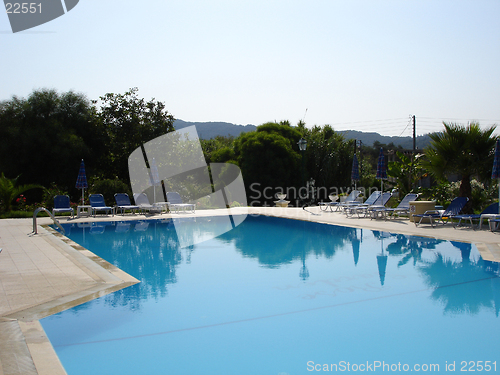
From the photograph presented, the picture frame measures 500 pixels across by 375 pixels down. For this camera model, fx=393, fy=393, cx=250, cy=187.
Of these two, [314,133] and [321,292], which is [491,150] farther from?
[314,133]

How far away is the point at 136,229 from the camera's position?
12.6m

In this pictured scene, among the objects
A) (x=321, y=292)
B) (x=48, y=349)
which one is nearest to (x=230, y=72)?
(x=321, y=292)

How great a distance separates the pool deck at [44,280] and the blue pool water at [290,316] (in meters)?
0.20

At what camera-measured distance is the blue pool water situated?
3.41m

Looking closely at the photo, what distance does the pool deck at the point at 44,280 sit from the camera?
126 inches

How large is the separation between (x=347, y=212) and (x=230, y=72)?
8.04 meters

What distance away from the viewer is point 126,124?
22.2m

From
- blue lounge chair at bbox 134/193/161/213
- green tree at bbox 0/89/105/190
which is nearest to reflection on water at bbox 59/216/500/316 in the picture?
blue lounge chair at bbox 134/193/161/213

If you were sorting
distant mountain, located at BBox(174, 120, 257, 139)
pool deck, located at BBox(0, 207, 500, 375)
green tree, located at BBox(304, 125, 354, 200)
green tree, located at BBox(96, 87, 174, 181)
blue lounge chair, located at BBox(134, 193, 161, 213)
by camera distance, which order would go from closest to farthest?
pool deck, located at BBox(0, 207, 500, 375) < blue lounge chair, located at BBox(134, 193, 161, 213) < green tree, located at BBox(96, 87, 174, 181) < green tree, located at BBox(304, 125, 354, 200) < distant mountain, located at BBox(174, 120, 257, 139)

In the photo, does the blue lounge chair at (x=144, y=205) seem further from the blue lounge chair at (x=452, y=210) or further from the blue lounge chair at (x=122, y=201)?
the blue lounge chair at (x=452, y=210)

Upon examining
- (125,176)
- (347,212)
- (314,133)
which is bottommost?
(347,212)

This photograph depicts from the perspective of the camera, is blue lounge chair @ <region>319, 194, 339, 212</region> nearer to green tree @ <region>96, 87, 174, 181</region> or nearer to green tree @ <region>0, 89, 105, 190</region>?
green tree @ <region>96, 87, 174, 181</region>

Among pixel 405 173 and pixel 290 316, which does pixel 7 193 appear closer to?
pixel 290 316

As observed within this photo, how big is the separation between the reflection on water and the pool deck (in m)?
0.35
